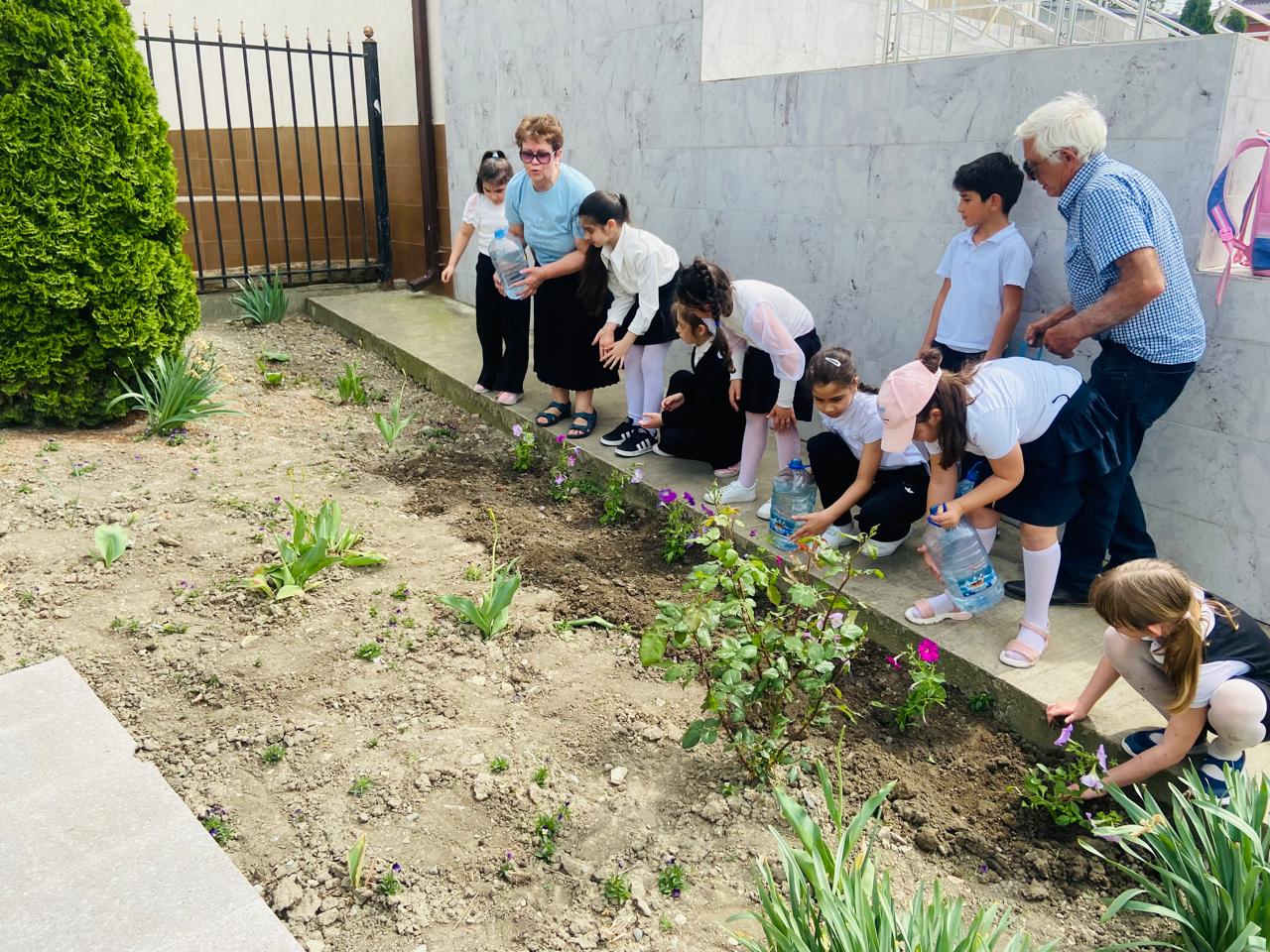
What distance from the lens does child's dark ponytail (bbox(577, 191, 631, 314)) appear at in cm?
447

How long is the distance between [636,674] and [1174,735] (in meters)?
1.56

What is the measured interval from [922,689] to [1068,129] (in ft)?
5.94

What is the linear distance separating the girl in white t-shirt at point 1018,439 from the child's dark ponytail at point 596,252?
1885 mm

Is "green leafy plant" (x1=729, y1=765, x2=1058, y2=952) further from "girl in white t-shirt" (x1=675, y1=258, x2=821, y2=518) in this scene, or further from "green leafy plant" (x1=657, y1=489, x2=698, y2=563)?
"girl in white t-shirt" (x1=675, y1=258, x2=821, y2=518)

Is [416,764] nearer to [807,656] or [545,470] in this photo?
[807,656]

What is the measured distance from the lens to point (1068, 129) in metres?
3.09

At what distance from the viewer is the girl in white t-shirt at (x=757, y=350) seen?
392cm

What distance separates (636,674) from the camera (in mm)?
3236

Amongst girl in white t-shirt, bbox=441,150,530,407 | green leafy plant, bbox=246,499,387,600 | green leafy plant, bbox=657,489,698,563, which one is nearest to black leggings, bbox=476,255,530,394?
girl in white t-shirt, bbox=441,150,530,407

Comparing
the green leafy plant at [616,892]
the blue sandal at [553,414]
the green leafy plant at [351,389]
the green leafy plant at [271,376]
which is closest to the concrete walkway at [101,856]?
the green leafy plant at [616,892]

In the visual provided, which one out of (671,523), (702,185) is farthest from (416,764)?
(702,185)

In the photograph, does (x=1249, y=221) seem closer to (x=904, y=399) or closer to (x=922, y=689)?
(x=904, y=399)

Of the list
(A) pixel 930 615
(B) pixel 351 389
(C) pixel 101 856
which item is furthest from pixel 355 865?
(B) pixel 351 389

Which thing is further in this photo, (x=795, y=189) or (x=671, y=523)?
(x=795, y=189)
